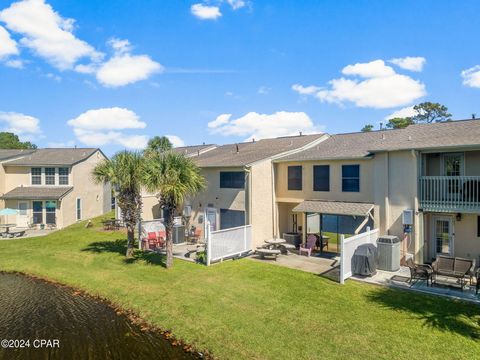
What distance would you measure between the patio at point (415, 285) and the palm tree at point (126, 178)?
1228 cm

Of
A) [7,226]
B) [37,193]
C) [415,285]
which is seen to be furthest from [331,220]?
[37,193]

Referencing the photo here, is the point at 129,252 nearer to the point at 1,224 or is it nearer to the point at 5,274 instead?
the point at 5,274

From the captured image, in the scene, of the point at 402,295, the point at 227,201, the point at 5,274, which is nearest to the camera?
the point at 402,295

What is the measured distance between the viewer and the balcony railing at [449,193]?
14411 mm

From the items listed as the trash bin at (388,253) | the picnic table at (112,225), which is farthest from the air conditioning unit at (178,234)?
the trash bin at (388,253)

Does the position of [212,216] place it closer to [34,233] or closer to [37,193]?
[34,233]

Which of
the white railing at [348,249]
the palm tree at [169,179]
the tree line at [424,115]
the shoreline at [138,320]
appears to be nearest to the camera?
the shoreline at [138,320]

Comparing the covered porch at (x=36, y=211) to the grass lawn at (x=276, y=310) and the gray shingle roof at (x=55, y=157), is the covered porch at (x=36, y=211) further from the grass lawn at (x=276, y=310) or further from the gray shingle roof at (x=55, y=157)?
the grass lawn at (x=276, y=310)

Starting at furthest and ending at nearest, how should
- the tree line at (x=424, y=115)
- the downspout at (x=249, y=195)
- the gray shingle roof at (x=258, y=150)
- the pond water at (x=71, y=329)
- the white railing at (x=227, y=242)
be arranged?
the tree line at (x=424, y=115) < the gray shingle roof at (x=258, y=150) < the downspout at (x=249, y=195) < the white railing at (x=227, y=242) < the pond water at (x=71, y=329)

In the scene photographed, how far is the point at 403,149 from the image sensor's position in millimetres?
15672

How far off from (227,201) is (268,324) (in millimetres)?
11939

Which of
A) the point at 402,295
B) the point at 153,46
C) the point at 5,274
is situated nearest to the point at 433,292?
the point at 402,295

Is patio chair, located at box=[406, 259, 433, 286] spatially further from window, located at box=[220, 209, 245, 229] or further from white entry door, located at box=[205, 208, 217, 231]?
white entry door, located at box=[205, 208, 217, 231]

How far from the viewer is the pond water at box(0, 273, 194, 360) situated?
9398 mm
